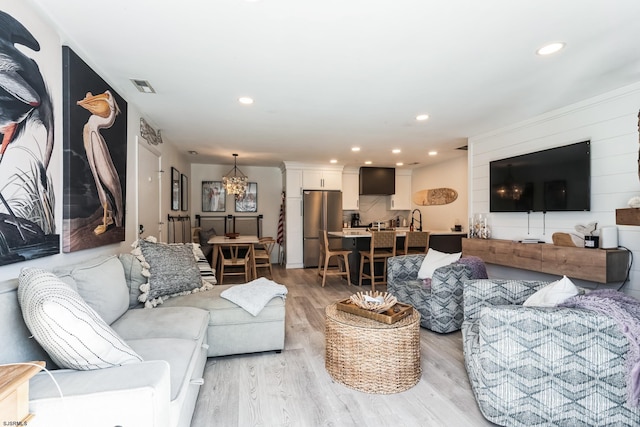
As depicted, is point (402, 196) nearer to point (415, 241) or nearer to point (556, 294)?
point (415, 241)

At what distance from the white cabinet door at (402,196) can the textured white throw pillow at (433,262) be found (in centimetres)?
424

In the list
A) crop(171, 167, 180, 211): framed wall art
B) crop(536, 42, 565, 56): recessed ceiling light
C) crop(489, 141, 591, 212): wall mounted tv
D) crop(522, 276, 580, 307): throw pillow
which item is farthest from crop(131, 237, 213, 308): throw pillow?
crop(489, 141, 591, 212): wall mounted tv

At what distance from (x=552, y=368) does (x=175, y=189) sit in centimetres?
501

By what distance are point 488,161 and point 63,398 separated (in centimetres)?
478

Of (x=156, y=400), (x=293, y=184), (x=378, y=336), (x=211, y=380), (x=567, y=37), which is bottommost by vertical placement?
(x=211, y=380)

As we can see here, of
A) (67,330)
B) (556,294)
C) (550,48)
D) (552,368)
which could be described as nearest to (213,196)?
(67,330)

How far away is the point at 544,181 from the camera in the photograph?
3562mm

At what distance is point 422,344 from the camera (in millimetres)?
2896

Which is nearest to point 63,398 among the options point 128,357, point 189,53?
point 128,357

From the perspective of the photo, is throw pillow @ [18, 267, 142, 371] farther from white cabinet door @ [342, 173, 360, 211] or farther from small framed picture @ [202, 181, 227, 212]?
white cabinet door @ [342, 173, 360, 211]

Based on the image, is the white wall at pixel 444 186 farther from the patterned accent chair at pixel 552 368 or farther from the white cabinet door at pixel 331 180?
the patterned accent chair at pixel 552 368

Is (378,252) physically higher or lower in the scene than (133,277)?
lower

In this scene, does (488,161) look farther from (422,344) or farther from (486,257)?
(422,344)

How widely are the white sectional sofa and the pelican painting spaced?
48 centimetres
